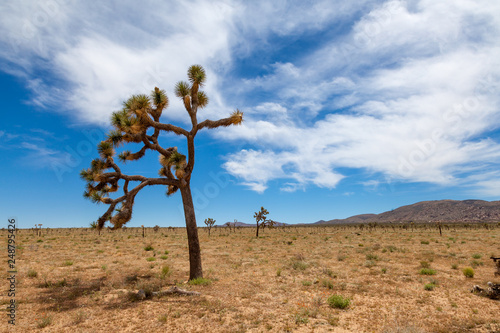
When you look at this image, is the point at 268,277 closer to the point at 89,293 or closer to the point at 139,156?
the point at 89,293

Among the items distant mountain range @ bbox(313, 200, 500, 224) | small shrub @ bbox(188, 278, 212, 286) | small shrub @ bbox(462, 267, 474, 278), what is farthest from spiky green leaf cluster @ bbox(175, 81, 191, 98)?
distant mountain range @ bbox(313, 200, 500, 224)

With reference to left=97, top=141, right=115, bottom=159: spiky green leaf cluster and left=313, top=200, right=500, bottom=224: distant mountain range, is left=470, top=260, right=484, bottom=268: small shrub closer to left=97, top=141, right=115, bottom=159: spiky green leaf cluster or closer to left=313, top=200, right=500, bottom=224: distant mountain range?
left=97, top=141, right=115, bottom=159: spiky green leaf cluster

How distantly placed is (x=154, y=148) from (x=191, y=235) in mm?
4669

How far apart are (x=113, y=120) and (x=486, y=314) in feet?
52.5

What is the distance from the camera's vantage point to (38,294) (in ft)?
33.8

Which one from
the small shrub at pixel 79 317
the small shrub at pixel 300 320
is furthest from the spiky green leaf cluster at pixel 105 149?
the small shrub at pixel 300 320

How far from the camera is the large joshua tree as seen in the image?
11758 mm

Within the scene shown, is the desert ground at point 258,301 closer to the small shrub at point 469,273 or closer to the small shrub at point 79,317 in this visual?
the small shrub at point 79,317

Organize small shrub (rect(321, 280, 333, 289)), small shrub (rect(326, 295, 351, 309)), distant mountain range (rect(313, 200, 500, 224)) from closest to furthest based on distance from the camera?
small shrub (rect(326, 295, 351, 309))
small shrub (rect(321, 280, 333, 289))
distant mountain range (rect(313, 200, 500, 224))

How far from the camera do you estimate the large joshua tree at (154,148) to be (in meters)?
11.8

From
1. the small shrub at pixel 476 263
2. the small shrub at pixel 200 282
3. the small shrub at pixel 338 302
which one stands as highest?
the small shrub at pixel 200 282

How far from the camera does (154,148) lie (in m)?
13.0

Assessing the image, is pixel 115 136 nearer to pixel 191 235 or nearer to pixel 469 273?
pixel 191 235

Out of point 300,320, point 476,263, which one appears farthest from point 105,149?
point 476,263
